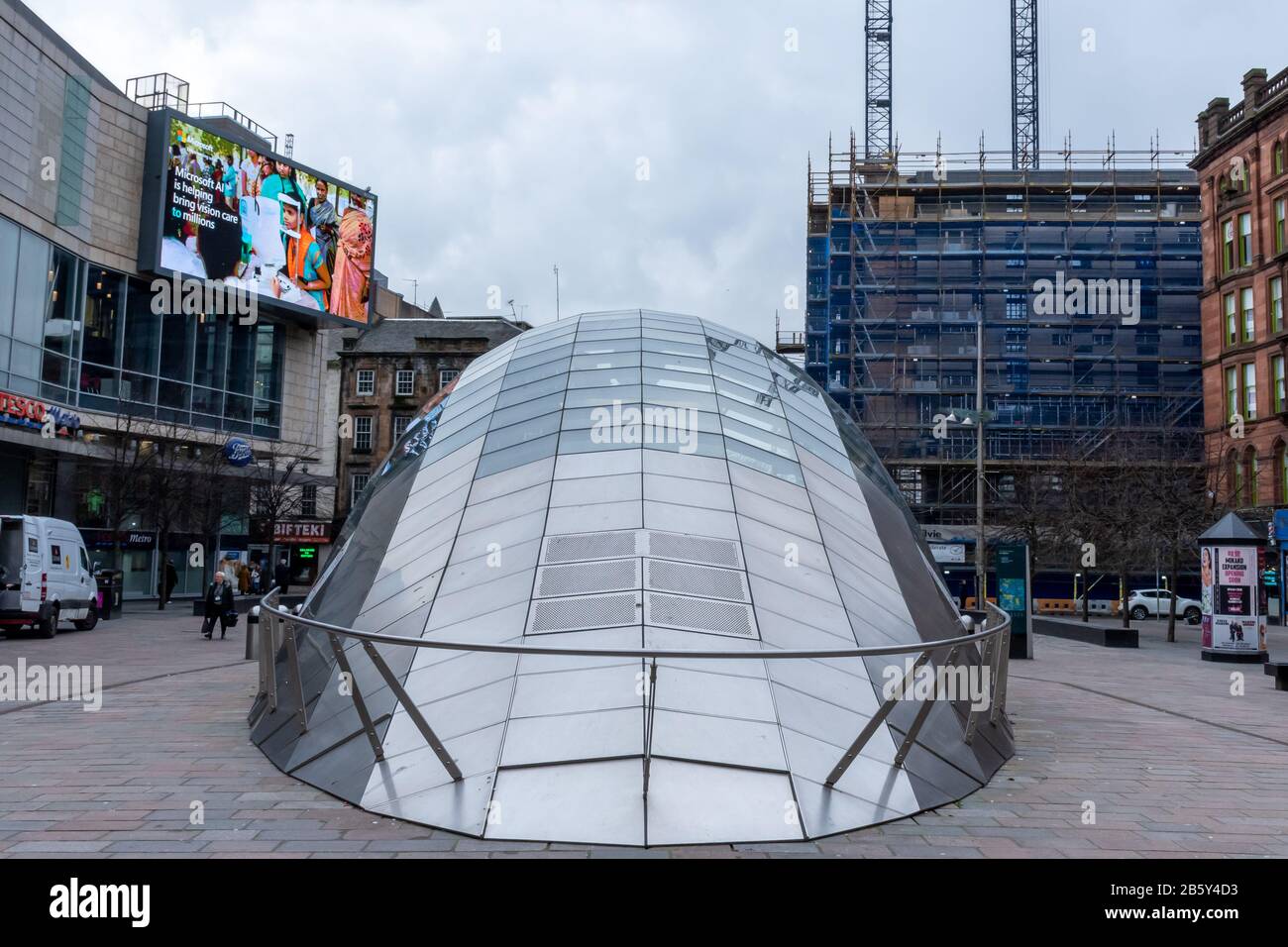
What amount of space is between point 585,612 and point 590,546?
81cm

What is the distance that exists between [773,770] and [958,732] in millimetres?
2082

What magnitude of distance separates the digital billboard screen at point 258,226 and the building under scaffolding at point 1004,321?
77.7 ft

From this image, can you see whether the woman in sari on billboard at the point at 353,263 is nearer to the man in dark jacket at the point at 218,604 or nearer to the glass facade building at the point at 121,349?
the glass facade building at the point at 121,349

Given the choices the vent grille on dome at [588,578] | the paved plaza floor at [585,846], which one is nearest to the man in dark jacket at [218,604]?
the paved plaza floor at [585,846]

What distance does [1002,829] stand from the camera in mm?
5742

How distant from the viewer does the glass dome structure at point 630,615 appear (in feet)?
18.9

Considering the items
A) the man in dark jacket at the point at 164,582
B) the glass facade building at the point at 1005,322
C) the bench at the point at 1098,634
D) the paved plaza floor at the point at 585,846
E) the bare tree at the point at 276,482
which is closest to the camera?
the paved plaza floor at the point at 585,846

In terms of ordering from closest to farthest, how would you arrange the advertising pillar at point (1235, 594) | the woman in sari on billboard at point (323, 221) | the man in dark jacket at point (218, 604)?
the advertising pillar at point (1235, 594) < the man in dark jacket at point (218, 604) < the woman in sari on billboard at point (323, 221)

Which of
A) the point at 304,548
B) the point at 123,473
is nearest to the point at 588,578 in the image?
the point at 123,473

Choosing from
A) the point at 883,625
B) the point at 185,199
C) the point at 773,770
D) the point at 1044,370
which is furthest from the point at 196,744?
the point at 1044,370

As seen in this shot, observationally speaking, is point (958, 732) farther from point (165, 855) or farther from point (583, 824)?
point (165, 855)

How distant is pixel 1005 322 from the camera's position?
5000 centimetres

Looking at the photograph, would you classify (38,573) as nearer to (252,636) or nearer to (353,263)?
(252,636)

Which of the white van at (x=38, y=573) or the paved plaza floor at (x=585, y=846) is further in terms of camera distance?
the white van at (x=38, y=573)
